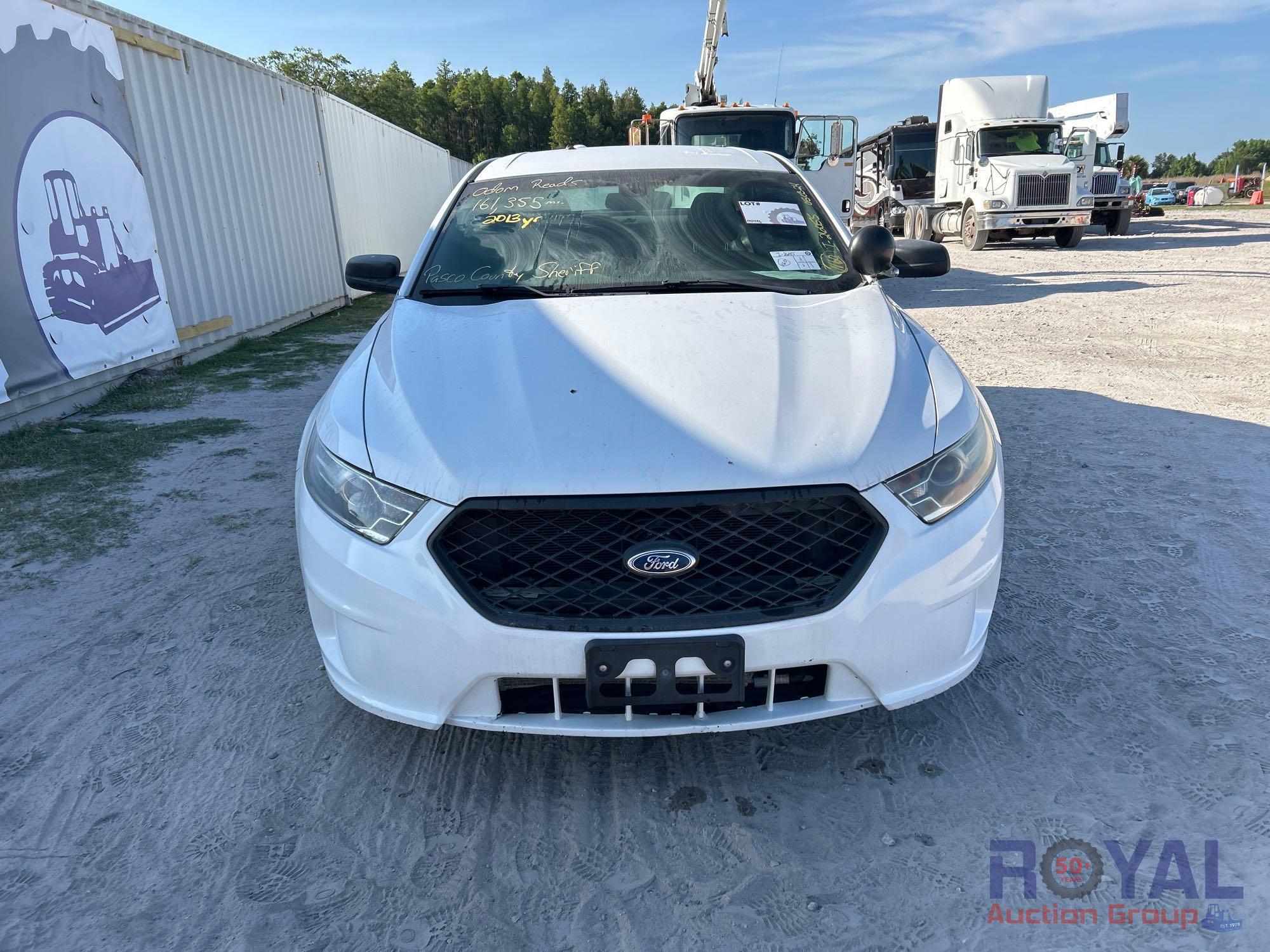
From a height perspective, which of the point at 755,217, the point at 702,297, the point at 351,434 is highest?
the point at 755,217

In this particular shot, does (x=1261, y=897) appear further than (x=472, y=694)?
No

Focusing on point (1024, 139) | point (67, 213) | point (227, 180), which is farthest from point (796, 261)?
point (1024, 139)

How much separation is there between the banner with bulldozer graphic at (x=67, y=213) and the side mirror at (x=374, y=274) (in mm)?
3417

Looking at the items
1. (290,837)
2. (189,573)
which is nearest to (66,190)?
(189,573)

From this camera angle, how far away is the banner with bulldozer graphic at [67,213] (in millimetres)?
5594

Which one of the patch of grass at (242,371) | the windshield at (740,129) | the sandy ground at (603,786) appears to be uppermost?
the windshield at (740,129)

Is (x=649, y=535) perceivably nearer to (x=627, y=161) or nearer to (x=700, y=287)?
(x=700, y=287)

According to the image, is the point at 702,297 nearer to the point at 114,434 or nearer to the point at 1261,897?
the point at 1261,897

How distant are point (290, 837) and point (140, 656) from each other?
1.23 meters

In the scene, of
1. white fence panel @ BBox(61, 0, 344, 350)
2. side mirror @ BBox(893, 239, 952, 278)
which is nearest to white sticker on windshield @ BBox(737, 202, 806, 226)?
side mirror @ BBox(893, 239, 952, 278)

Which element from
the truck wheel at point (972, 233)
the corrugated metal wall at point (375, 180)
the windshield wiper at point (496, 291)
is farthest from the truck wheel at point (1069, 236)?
the windshield wiper at point (496, 291)

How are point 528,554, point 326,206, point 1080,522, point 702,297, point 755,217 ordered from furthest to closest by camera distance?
1. point 326,206
2. point 1080,522
3. point 755,217
4. point 702,297
5. point 528,554

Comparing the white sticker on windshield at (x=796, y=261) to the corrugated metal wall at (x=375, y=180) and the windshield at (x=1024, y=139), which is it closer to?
the corrugated metal wall at (x=375, y=180)

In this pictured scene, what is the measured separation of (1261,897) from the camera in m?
1.75
